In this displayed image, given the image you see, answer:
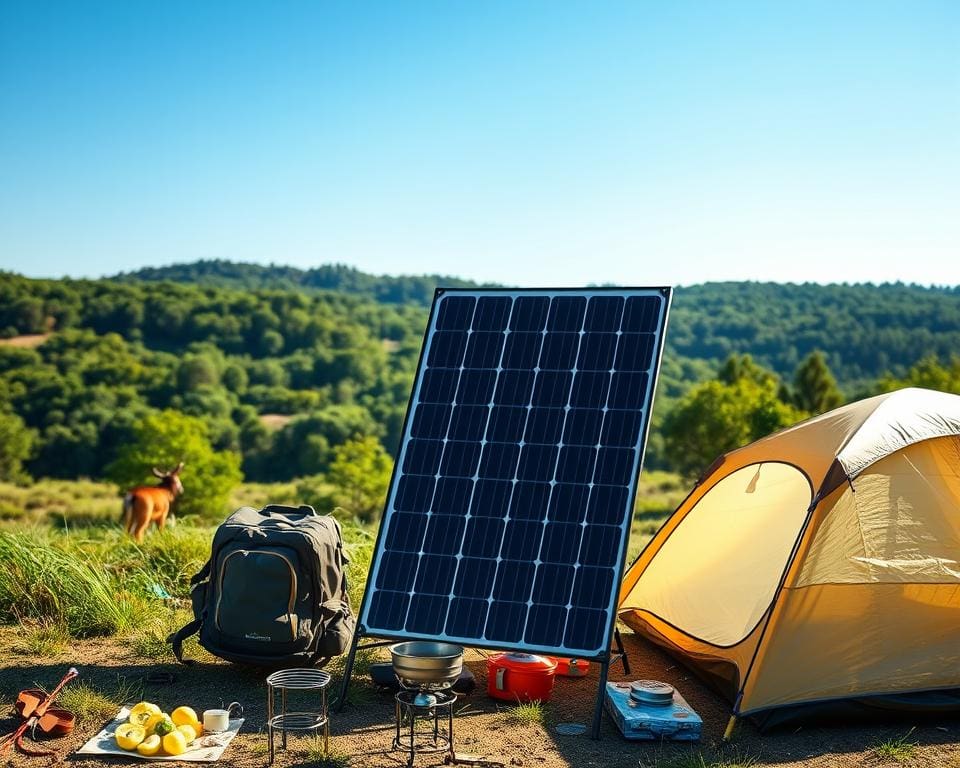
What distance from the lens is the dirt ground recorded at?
5945 mm

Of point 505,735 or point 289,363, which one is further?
point 289,363

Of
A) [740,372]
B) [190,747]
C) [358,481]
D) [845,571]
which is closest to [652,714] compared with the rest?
[845,571]

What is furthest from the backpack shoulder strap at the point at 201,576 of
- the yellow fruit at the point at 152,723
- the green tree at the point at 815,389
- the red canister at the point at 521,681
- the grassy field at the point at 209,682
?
the green tree at the point at 815,389

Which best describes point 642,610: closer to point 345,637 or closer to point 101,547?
point 345,637

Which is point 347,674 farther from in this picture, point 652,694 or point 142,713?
point 652,694

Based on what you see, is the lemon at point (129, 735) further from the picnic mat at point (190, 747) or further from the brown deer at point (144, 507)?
the brown deer at point (144, 507)

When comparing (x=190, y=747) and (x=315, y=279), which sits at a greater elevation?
(x=315, y=279)

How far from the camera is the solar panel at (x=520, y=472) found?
655cm

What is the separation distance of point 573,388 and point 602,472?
0.74 m

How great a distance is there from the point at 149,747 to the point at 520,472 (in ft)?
10.3

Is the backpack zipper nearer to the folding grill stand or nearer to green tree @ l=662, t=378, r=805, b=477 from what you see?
the folding grill stand

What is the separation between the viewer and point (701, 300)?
299 feet

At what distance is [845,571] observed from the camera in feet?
22.5

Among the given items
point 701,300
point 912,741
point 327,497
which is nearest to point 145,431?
point 327,497
